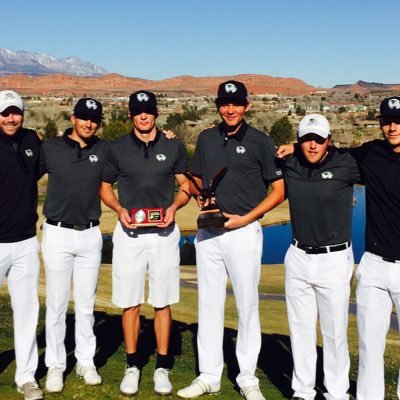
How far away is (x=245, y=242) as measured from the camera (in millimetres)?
8070

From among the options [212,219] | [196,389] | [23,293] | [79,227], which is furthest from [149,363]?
[212,219]

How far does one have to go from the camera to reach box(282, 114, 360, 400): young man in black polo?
7520mm

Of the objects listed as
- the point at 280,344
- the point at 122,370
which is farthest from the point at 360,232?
the point at 122,370

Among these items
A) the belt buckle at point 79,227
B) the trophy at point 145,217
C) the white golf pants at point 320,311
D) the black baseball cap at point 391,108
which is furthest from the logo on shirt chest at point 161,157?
the black baseball cap at point 391,108

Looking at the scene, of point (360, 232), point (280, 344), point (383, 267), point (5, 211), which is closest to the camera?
point (383, 267)

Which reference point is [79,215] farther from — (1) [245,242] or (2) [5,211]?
(1) [245,242]

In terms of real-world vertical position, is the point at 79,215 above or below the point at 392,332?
above

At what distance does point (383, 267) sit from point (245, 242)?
1804mm

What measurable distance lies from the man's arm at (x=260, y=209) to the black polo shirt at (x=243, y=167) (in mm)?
90

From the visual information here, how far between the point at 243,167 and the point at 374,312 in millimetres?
2444

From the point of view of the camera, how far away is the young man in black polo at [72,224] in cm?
824

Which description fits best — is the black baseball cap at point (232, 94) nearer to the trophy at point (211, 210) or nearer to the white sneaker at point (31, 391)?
the trophy at point (211, 210)

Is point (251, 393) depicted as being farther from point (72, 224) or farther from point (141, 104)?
point (141, 104)

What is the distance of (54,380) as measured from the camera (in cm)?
822
